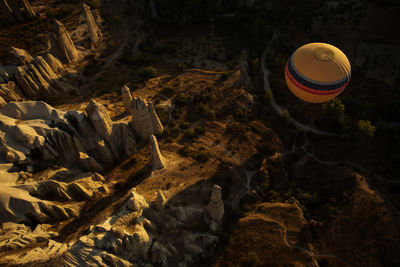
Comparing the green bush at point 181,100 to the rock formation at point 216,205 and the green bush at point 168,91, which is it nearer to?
the green bush at point 168,91

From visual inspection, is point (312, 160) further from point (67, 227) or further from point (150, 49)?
point (150, 49)

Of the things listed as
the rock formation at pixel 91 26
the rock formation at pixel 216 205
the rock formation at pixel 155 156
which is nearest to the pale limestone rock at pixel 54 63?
the rock formation at pixel 91 26

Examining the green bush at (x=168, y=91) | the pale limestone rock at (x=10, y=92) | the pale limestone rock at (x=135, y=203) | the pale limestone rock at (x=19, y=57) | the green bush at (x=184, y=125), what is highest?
the pale limestone rock at (x=19, y=57)

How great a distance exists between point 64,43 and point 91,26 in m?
13.7

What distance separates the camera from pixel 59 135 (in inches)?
1710

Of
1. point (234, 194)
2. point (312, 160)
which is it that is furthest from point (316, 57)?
point (234, 194)

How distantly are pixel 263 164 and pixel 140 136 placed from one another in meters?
29.6

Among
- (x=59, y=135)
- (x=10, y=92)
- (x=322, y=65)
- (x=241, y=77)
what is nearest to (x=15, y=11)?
(x=10, y=92)

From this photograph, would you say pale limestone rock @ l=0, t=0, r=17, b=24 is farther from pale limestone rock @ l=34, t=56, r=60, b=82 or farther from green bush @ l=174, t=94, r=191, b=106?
green bush @ l=174, t=94, r=191, b=106

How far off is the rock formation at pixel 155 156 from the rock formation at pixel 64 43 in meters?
46.9

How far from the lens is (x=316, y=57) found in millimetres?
53031

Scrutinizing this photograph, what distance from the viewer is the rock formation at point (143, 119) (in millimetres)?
49375

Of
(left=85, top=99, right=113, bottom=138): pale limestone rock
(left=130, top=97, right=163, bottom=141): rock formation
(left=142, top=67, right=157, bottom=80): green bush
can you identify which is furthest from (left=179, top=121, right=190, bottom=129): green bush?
(left=142, top=67, right=157, bottom=80): green bush

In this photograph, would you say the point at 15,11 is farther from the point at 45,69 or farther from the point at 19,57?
the point at 45,69
